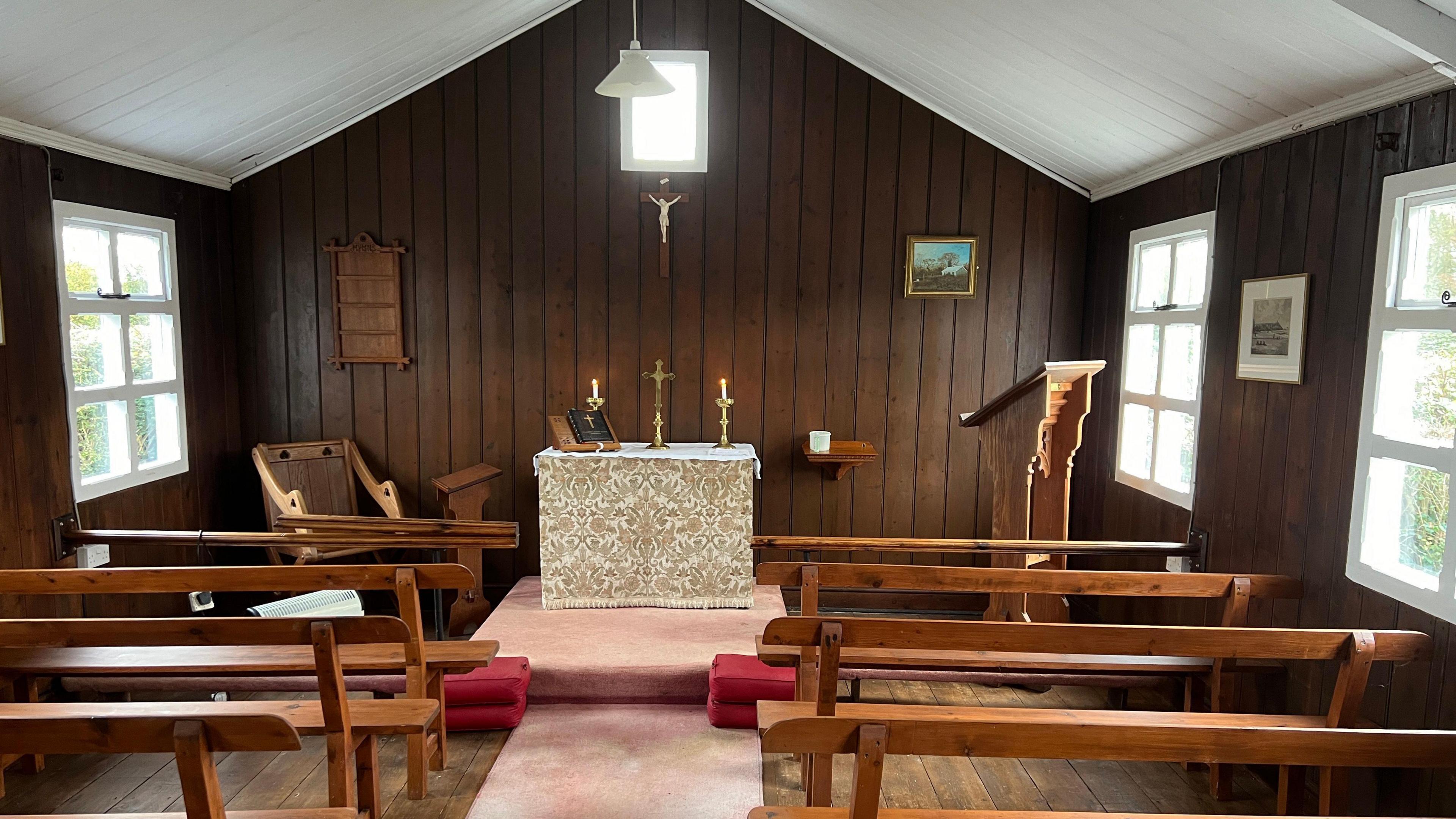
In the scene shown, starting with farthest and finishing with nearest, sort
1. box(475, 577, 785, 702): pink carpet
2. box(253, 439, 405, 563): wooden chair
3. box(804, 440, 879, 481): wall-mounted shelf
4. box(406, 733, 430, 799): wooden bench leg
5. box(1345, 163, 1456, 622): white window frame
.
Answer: box(804, 440, 879, 481): wall-mounted shelf → box(253, 439, 405, 563): wooden chair → box(475, 577, 785, 702): pink carpet → box(406, 733, 430, 799): wooden bench leg → box(1345, 163, 1456, 622): white window frame

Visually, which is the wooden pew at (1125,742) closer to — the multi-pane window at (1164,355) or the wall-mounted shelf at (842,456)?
the multi-pane window at (1164,355)

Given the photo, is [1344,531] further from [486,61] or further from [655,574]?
[486,61]

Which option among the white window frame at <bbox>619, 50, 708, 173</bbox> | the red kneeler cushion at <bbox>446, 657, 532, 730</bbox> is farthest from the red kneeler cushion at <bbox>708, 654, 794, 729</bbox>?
the white window frame at <bbox>619, 50, 708, 173</bbox>

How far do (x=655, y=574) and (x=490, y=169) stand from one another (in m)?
2.52

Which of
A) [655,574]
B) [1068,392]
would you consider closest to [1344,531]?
[1068,392]

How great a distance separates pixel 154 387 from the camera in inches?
176

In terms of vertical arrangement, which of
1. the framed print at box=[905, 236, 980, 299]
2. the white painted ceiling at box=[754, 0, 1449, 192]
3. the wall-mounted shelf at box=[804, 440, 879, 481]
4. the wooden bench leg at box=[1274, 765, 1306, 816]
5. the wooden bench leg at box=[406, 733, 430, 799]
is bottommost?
the wooden bench leg at box=[406, 733, 430, 799]

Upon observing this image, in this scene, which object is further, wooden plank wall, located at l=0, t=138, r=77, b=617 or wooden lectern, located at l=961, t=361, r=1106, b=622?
wooden plank wall, located at l=0, t=138, r=77, b=617

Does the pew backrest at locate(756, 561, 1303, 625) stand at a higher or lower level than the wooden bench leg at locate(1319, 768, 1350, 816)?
higher

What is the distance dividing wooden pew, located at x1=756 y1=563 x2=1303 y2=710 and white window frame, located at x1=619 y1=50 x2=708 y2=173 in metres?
2.86

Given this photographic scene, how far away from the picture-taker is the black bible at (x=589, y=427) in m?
4.68

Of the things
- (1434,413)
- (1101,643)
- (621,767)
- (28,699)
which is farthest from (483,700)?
(1434,413)

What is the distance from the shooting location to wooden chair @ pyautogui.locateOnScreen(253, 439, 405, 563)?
16.3ft

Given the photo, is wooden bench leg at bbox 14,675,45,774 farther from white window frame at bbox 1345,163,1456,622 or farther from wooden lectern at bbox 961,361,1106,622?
white window frame at bbox 1345,163,1456,622
